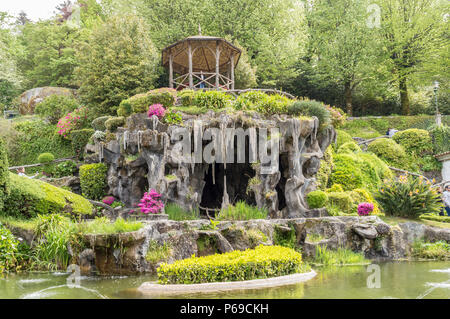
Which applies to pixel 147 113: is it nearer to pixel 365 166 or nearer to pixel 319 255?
pixel 319 255

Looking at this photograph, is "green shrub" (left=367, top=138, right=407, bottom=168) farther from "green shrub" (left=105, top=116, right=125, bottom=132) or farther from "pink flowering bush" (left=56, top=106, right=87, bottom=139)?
"pink flowering bush" (left=56, top=106, right=87, bottom=139)

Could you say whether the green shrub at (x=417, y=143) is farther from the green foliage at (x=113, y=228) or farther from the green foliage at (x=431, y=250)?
the green foliage at (x=113, y=228)

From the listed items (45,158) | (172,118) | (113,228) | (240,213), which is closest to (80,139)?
(45,158)

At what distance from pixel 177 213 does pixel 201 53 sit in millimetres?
14898

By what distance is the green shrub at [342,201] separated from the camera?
15.2 metres

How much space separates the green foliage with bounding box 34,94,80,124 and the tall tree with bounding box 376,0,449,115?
86.6 feet

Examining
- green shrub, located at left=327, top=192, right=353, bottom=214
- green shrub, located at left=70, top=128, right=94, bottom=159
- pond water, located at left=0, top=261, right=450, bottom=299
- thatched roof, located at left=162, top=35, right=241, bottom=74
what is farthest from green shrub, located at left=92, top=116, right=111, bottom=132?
green shrub, located at left=327, top=192, right=353, bottom=214

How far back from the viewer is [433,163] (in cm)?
2470

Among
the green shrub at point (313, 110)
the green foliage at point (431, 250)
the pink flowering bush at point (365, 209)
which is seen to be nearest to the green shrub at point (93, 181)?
the green shrub at point (313, 110)

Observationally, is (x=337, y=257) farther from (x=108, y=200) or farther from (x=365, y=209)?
(x=108, y=200)

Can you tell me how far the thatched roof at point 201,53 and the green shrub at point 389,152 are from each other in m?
11.0

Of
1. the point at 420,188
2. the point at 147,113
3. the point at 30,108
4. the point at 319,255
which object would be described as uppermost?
the point at 30,108
